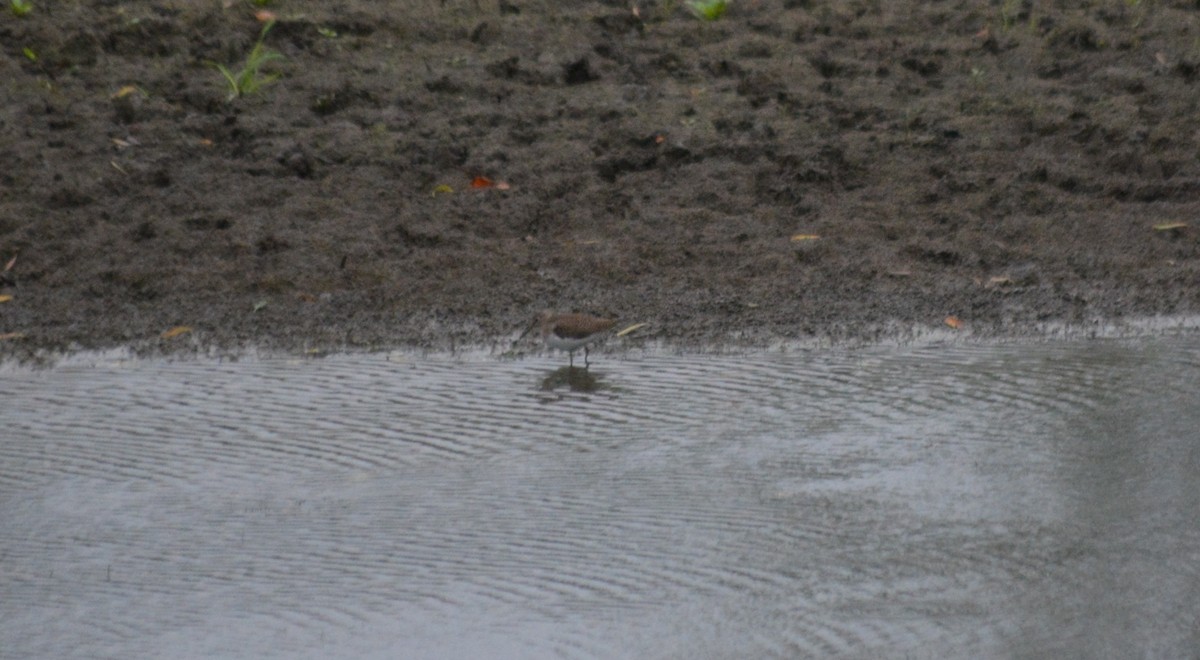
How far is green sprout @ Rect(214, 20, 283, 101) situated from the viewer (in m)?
9.84

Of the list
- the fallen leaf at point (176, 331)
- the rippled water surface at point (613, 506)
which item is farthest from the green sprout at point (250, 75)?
the rippled water surface at point (613, 506)

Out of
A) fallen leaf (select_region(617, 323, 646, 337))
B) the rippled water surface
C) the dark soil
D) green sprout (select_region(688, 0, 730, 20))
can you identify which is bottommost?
the rippled water surface

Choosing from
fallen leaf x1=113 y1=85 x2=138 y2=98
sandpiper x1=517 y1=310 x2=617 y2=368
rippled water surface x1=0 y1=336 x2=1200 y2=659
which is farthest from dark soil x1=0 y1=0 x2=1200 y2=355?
rippled water surface x1=0 y1=336 x2=1200 y2=659

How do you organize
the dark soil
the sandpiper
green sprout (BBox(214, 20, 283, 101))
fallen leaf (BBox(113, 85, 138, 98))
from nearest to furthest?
1. the sandpiper
2. the dark soil
3. fallen leaf (BBox(113, 85, 138, 98))
4. green sprout (BBox(214, 20, 283, 101))

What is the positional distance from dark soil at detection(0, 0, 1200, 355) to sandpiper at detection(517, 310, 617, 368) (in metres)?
0.52

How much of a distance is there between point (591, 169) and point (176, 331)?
106 inches

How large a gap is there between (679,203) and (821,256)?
982 mm

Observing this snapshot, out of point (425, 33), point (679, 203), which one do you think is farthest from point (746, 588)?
point (425, 33)

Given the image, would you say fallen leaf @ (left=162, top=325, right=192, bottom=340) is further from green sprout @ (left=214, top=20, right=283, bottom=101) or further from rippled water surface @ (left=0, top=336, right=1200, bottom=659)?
green sprout @ (left=214, top=20, right=283, bottom=101)

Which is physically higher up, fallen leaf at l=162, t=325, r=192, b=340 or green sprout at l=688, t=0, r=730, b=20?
green sprout at l=688, t=0, r=730, b=20

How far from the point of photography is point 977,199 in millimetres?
8945

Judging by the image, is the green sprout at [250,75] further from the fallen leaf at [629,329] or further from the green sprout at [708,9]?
the fallen leaf at [629,329]

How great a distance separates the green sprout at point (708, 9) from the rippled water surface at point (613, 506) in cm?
425

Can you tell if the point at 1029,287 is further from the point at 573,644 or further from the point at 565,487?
the point at 573,644
